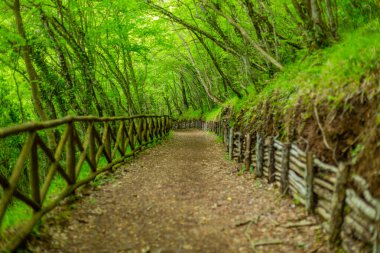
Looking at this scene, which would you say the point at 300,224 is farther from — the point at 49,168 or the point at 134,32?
the point at 134,32

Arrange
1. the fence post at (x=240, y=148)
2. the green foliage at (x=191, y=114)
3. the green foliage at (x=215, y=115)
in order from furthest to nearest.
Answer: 1. the green foliage at (x=191, y=114)
2. the green foliage at (x=215, y=115)
3. the fence post at (x=240, y=148)

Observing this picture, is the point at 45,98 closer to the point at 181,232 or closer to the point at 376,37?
the point at 181,232

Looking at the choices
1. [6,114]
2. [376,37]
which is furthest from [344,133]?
[6,114]

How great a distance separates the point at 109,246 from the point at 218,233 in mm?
1556

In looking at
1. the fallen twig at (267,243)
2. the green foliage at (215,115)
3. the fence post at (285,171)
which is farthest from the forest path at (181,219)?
the green foliage at (215,115)

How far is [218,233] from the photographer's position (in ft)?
15.3

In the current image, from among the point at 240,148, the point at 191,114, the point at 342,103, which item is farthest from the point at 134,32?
the point at 191,114

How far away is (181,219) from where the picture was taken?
5.21 meters

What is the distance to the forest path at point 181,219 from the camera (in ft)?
13.9

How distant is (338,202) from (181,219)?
2431 mm

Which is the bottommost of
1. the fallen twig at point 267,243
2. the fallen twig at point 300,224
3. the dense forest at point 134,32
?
the fallen twig at point 267,243

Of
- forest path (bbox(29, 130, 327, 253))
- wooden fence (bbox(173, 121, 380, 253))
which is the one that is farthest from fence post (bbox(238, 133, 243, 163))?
wooden fence (bbox(173, 121, 380, 253))

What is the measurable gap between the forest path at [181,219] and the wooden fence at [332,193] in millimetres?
268

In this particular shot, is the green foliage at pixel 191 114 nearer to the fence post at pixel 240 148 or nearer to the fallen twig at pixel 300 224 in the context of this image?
the fence post at pixel 240 148
